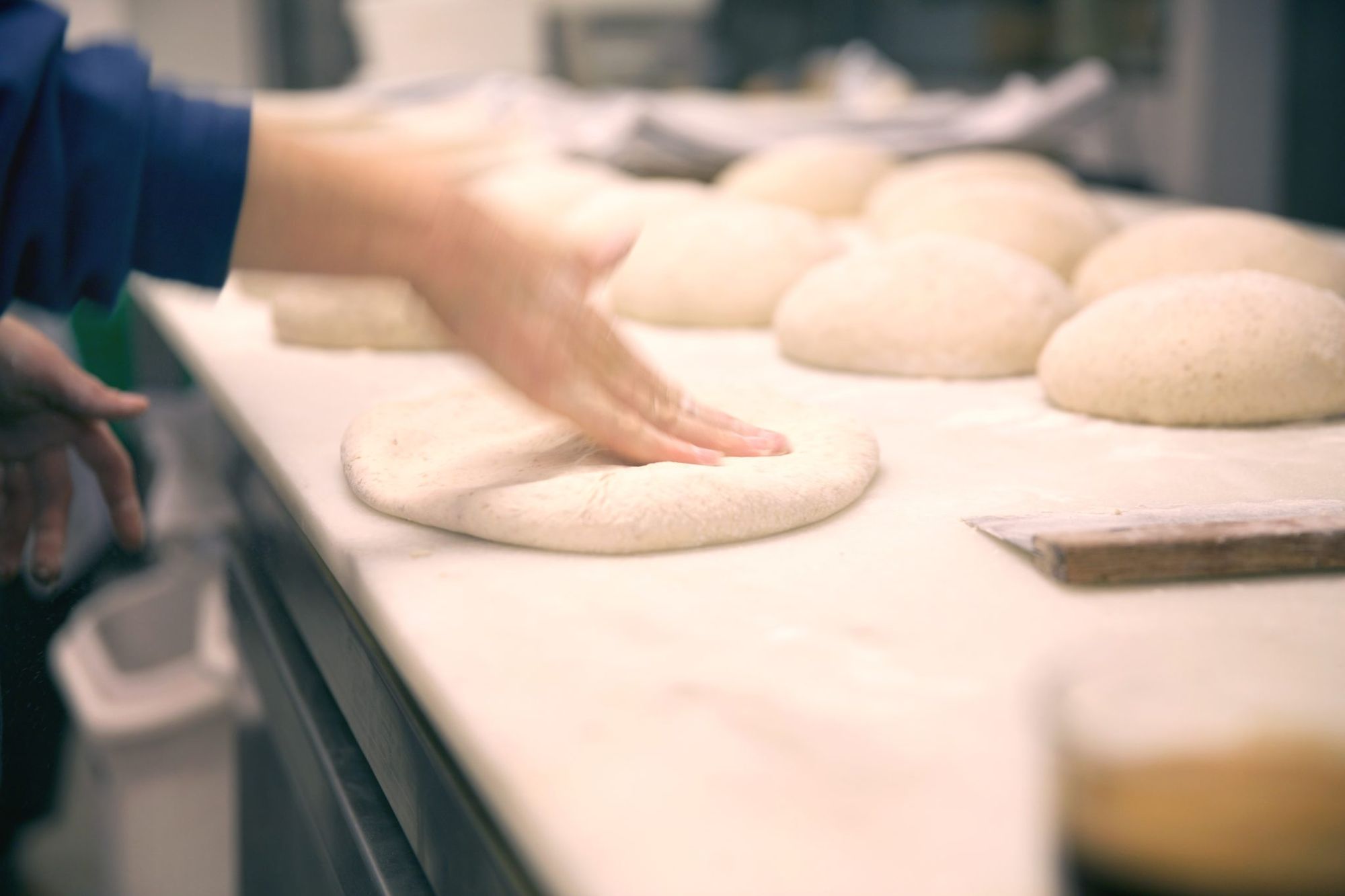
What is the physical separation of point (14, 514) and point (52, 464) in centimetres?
7

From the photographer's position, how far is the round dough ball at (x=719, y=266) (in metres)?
1.72

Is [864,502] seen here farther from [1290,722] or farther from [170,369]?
[170,369]

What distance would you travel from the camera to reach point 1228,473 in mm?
1050

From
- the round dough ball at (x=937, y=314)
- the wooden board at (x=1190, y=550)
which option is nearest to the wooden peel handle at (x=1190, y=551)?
the wooden board at (x=1190, y=550)

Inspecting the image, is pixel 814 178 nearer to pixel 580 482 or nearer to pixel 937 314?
pixel 937 314

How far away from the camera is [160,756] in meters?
1.91

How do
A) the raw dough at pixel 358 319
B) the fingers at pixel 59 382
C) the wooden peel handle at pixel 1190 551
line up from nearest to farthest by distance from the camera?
the wooden peel handle at pixel 1190 551 < the fingers at pixel 59 382 < the raw dough at pixel 358 319

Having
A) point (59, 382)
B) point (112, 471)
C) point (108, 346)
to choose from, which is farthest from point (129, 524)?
point (108, 346)

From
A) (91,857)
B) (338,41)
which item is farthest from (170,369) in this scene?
(338,41)

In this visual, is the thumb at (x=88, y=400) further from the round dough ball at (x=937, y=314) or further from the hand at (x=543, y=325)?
the round dough ball at (x=937, y=314)

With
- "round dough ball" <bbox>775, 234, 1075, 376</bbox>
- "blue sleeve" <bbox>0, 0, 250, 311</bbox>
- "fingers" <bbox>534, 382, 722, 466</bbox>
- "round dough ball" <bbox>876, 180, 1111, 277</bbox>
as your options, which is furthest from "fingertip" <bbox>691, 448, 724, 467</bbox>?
"round dough ball" <bbox>876, 180, 1111, 277</bbox>

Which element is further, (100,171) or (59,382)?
(59,382)

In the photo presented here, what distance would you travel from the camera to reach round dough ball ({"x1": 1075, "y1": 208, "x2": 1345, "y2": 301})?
1491 mm

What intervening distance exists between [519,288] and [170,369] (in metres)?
1.77
